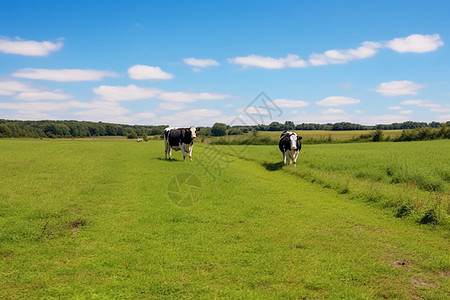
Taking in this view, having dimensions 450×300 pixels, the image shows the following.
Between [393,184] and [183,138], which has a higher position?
→ [183,138]

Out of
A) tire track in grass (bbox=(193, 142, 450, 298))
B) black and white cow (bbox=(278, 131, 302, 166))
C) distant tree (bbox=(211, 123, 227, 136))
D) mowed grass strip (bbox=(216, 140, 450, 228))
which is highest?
distant tree (bbox=(211, 123, 227, 136))

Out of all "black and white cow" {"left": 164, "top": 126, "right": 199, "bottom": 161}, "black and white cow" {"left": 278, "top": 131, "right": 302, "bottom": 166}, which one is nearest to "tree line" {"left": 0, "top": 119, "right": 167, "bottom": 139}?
"black and white cow" {"left": 164, "top": 126, "right": 199, "bottom": 161}

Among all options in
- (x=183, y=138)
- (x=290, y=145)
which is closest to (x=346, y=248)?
(x=290, y=145)

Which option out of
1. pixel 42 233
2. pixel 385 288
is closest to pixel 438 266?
pixel 385 288

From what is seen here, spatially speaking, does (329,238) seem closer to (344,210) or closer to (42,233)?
(344,210)

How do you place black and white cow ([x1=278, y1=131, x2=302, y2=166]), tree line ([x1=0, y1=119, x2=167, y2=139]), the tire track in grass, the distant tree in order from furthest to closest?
tree line ([x1=0, y1=119, x2=167, y2=139])
the distant tree
black and white cow ([x1=278, y1=131, x2=302, y2=166])
the tire track in grass

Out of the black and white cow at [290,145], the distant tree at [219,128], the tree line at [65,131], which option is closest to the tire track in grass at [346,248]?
the black and white cow at [290,145]

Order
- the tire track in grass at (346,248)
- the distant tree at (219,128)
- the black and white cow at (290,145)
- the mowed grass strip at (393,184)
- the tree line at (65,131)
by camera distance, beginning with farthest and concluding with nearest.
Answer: the tree line at (65,131)
the distant tree at (219,128)
the black and white cow at (290,145)
the mowed grass strip at (393,184)
the tire track in grass at (346,248)

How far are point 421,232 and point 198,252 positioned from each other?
255 inches

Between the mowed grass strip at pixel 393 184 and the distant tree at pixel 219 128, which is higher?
the distant tree at pixel 219 128

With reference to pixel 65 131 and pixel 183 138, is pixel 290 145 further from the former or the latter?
pixel 65 131

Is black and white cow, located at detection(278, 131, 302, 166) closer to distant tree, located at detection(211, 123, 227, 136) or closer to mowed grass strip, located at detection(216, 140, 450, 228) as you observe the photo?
mowed grass strip, located at detection(216, 140, 450, 228)

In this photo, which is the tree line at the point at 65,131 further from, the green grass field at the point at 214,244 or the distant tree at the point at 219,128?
the green grass field at the point at 214,244

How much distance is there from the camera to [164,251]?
7074mm
